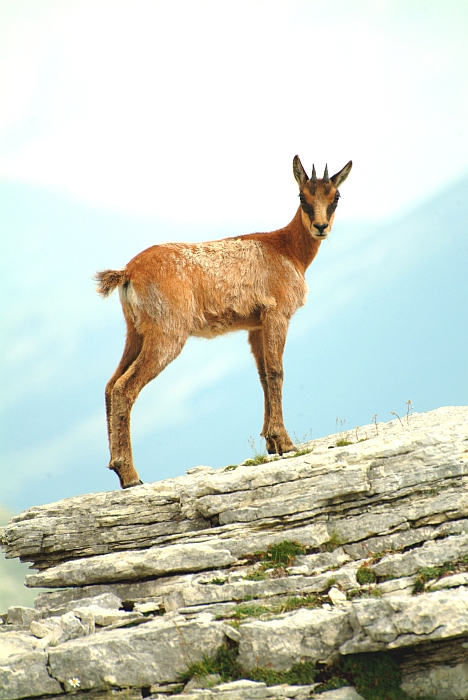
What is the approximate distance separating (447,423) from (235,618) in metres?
6.13

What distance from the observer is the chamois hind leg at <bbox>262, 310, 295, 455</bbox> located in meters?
13.8

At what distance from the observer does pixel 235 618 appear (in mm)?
9453

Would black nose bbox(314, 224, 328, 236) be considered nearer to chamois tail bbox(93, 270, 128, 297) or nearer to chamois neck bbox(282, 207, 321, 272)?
chamois neck bbox(282, 207, 321, 272)

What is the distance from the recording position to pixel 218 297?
13758 mm

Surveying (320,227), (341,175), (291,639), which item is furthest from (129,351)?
(291,639)

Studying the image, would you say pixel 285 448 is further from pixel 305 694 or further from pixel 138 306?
pixel 305 694

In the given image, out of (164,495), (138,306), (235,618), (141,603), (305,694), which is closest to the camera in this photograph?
(305,694)

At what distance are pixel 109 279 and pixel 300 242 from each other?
4.10 m

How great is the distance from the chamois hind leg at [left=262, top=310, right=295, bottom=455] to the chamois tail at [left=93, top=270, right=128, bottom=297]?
273 cm

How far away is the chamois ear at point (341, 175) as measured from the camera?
1459 centimetres

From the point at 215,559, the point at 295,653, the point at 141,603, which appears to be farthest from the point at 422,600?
the point at 141,603

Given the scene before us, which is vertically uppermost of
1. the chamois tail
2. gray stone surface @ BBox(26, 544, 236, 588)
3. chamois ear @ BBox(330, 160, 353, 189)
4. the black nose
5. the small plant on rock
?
chamois ear @ BBox(330, 160, 353, 189)

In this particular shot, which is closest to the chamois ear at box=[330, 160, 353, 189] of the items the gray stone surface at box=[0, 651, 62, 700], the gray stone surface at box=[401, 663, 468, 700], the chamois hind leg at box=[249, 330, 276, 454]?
the chamois hind leg at box=[249, 330, 276, 454]

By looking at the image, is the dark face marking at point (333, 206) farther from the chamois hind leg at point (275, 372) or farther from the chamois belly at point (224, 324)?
the chamois belly at point (224, 324)
